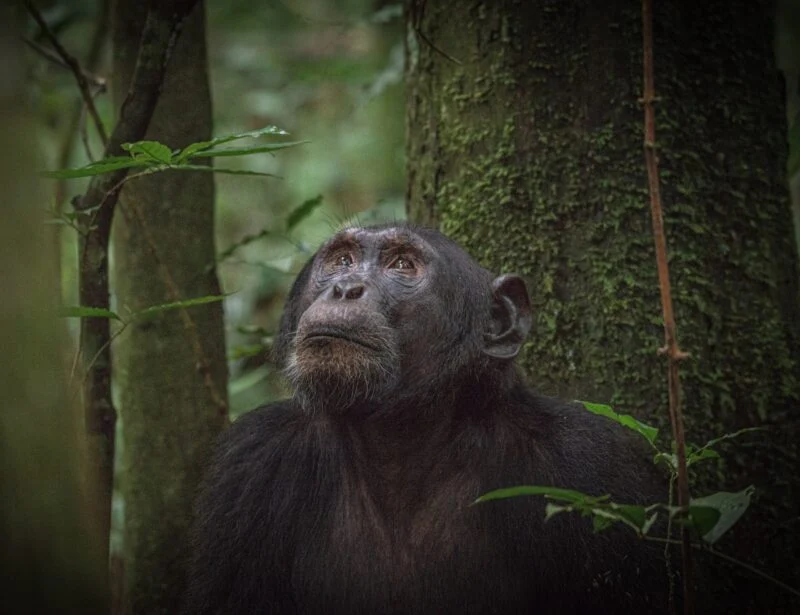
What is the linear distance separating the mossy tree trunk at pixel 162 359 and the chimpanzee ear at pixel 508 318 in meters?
1.52

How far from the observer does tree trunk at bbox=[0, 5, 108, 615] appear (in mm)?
1657

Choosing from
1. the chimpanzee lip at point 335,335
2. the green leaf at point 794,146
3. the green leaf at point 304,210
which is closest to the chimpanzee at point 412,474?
the chimpanzee lip at point 335,335

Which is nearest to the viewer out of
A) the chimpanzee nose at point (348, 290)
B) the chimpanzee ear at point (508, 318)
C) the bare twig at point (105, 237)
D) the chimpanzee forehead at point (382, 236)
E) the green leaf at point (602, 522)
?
the green leaf at point (602, 522)

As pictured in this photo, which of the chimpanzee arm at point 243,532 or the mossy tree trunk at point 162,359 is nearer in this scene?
the chimpanzee arm at point 243,532

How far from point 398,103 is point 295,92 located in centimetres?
152

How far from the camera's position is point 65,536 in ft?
5.75

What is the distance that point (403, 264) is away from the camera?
3.80 m

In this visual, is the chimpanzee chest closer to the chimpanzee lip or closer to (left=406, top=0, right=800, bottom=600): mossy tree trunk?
the chimpanzee lip

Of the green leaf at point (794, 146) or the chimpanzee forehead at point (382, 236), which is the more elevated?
the green leaf at point (794, 146)

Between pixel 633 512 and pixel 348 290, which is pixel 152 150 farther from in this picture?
pixel 633 512

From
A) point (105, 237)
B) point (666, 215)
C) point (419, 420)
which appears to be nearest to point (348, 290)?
point (419, 420)

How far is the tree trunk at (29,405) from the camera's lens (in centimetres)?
166

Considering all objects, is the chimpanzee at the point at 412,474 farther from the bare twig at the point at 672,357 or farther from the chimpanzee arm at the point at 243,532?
the bare twig at the point at 672,357

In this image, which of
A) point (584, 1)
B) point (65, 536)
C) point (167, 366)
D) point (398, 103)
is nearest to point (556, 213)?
point (584, 1)
